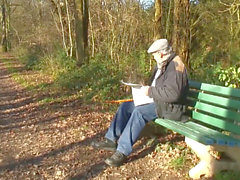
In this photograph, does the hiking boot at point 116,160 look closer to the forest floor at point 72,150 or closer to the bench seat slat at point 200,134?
the forest floor at point 72,150

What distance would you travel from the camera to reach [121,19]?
11930 mm

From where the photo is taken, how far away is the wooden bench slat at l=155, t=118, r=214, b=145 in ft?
11.4

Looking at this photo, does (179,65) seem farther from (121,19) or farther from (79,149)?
(121,19)

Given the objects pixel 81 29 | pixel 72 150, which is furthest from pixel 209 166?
pixel 81 29

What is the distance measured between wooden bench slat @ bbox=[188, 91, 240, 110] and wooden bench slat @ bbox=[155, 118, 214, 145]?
0.45 m

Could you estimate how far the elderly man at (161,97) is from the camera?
13.9ft

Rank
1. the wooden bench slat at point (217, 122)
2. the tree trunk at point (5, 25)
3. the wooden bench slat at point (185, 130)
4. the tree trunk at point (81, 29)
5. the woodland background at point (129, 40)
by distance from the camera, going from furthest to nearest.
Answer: the tree trunk at point (5, 25), the tree trunk at point (81, 29), the woodland background at point (129, 40), the wooden bench slat at point (217, 122), the wooden bench slat at point (185, 130)

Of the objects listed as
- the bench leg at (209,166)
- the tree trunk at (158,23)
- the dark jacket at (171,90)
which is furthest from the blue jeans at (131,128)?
the tree trunk at (158,23)

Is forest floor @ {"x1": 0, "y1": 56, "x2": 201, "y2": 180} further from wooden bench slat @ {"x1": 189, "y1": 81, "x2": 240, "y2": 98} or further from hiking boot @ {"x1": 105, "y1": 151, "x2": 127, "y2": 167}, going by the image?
wooden bench slat @ {"x1": 189, "y1": 81, "x2": 240, "y2": 98}

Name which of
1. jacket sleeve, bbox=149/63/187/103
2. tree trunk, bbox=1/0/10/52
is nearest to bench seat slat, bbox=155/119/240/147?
jacket sleeve, bbox=149/63/187/103

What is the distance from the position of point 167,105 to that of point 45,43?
15.0 meters

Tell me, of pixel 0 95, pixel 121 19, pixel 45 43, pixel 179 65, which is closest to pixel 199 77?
pixel 179 65

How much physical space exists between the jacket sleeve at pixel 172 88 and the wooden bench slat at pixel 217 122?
17.2 inches

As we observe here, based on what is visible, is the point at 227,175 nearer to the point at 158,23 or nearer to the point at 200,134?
the point at 200,134
